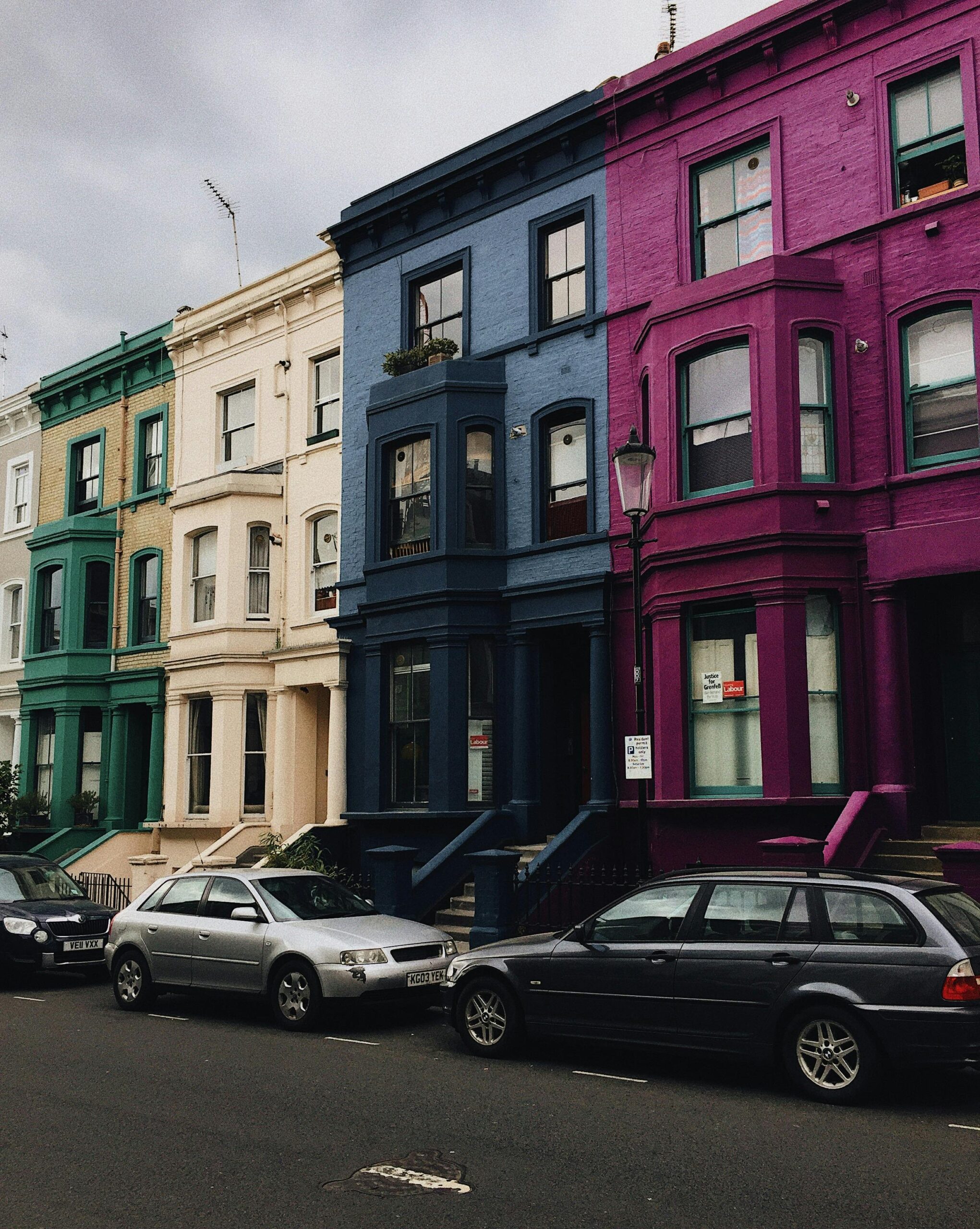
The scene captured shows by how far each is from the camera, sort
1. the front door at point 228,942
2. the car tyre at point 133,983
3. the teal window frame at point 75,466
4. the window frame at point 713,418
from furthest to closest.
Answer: the teal window frame at point 75,466 < the window frame at point 713,418 < the car tyre at point 133,983 < the front door at point 228,942

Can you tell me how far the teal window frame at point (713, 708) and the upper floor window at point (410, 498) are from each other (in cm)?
499

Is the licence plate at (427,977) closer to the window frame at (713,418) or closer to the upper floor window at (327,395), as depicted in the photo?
the window frame at (713,418)

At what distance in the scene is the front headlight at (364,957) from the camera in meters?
11.3

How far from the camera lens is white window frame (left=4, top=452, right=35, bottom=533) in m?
29.4

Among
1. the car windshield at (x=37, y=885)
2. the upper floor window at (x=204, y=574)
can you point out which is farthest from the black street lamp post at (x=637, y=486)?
the upper floor window at (x=204, y=574)

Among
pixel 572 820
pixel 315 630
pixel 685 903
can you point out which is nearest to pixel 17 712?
pixel 315 630

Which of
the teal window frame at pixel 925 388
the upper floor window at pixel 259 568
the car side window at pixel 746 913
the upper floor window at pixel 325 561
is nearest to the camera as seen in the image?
the car side window at pixel 746 913

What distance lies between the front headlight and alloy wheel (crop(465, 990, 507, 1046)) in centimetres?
134

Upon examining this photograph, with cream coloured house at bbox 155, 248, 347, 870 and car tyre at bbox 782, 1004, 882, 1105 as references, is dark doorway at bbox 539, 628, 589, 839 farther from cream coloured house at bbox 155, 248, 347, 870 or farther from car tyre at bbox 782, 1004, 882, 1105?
car tyre at bbox 782, 1004, 882, 1105

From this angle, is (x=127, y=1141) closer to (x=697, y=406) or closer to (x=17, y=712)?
(x=697, y=406)

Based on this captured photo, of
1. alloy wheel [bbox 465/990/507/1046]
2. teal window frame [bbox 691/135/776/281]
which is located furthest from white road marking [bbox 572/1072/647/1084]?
teal window frame [bbox 691/135/776/281]

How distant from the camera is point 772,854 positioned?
42.1ft

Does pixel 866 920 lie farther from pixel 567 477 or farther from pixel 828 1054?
pixel 567 477

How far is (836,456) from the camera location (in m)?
15.4
